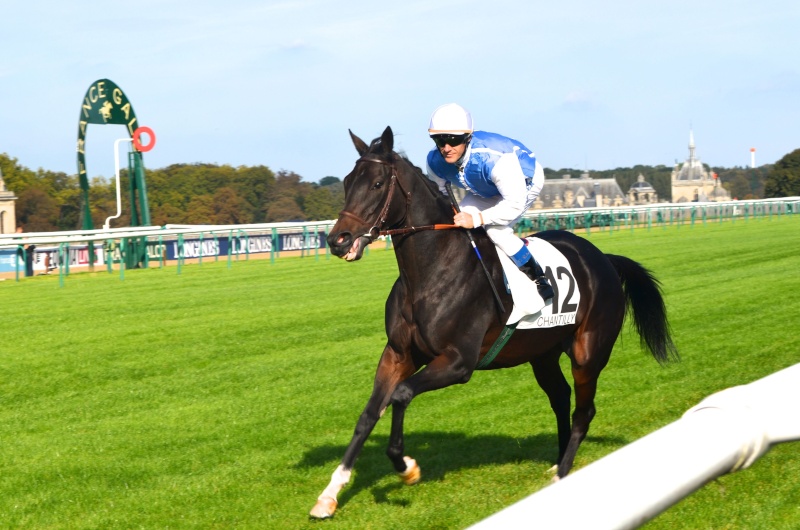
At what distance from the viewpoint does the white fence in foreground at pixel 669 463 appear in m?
1.30

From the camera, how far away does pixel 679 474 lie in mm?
1456

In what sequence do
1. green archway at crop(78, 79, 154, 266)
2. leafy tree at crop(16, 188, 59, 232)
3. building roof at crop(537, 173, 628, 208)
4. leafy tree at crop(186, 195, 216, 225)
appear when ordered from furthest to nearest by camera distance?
building roof at crop(537, 173, 628, 208) < leafy tree at crop(16, 188, 59, 232) < leafy tree at crop(186, 195, 216, 225) < green archway at crop(78, 79, 154, 266)

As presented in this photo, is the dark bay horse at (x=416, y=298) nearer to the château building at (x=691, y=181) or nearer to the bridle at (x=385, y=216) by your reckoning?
the bridle at (x=385, y=216)

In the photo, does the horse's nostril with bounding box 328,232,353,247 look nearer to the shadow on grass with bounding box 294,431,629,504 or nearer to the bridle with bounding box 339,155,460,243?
the bridle with bounding box 339,155,460,243

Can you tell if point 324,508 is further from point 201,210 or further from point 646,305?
point 201,210

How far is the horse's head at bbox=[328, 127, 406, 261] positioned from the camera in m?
4.71

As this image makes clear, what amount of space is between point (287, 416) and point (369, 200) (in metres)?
2.79

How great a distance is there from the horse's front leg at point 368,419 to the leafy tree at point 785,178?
260 ft

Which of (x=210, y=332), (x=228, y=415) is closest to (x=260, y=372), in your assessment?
(x=228, y=415)

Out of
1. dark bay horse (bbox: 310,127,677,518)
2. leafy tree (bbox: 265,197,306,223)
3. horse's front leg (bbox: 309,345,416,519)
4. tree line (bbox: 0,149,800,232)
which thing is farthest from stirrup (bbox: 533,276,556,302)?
leafy tree (bbox: 265,197,306,223)

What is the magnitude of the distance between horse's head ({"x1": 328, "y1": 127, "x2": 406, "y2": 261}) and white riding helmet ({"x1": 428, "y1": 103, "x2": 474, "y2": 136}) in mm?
257

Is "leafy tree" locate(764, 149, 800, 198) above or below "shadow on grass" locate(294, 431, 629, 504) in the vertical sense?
above

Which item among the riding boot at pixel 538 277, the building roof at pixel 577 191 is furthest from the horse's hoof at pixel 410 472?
the building roof at pixel 577 191

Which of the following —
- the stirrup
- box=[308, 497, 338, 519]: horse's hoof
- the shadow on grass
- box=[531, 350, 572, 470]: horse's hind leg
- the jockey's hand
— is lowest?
the shadow on grass
